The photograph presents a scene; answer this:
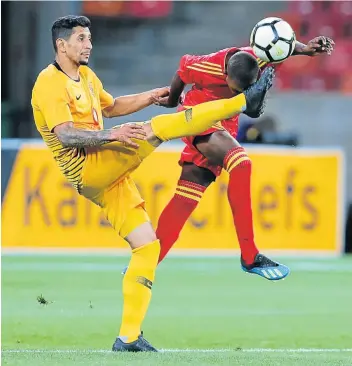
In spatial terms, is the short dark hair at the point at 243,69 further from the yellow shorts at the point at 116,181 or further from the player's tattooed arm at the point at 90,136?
the player's tattooed arm at the point at 90,136

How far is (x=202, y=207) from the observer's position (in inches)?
535

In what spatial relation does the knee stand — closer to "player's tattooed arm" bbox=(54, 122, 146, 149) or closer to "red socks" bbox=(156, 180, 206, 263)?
"red socks" bbox=(156, 180, 206, 263)

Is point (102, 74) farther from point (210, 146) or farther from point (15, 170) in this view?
point (210, 146)

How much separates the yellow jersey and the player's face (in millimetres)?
113

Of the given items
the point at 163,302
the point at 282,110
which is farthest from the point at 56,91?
the point at 282,110

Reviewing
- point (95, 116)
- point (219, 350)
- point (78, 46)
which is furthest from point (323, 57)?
point (78, 46)

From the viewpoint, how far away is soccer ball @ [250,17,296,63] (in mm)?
7410

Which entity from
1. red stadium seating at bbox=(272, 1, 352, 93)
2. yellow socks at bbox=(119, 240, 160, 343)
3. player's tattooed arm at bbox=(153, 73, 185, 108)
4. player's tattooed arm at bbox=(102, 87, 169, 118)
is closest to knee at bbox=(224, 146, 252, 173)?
player's tattooed arm at bbox=(153, 73, 185, 108)

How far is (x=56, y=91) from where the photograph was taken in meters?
6.80

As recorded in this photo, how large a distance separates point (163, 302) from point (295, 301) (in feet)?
3.68

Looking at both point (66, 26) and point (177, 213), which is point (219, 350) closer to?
point (177, 213)

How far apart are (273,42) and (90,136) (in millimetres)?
1401

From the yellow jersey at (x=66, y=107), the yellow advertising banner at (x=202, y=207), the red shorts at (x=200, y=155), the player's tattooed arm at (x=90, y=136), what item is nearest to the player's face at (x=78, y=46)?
the yellow jersey at (x=66, y=107)

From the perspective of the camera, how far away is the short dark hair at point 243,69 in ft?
24.0
